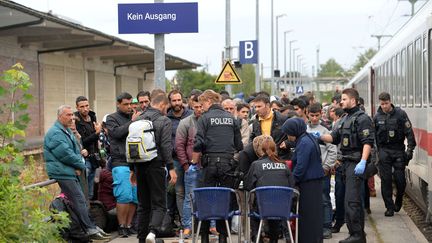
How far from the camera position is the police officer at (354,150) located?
34.5ft

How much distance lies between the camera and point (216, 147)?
10344 mm

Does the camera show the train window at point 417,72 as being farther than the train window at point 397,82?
No

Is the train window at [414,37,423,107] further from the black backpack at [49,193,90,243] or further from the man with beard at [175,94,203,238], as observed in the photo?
the black backpack at [49,193,90,243]

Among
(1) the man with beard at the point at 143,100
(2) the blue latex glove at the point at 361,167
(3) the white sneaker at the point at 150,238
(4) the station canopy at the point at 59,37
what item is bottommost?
(3) the white sneaker at the point at 150,238

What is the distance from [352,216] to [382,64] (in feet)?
39.4

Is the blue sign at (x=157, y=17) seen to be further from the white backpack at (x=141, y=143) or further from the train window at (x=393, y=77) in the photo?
the train window at (x=393, y=77)

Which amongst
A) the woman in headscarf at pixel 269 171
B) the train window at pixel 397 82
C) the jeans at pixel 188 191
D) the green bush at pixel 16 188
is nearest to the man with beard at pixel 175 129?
the jeans at pixel 188 191

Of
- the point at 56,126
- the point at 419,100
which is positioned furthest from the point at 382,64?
the point at 56,126

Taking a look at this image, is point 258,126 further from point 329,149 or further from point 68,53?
point 68,53

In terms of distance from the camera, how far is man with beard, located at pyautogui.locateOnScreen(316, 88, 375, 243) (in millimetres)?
10508

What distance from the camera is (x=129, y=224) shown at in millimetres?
11820

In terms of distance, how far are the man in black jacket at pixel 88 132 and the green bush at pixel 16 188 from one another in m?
5.62

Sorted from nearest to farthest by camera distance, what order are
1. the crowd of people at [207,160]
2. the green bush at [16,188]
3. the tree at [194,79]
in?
the green bush at [16,188], the crowd of people at [207,160], the tree at [194,79]

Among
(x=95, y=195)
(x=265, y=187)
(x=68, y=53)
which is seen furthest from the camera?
(x=68, y=53)
